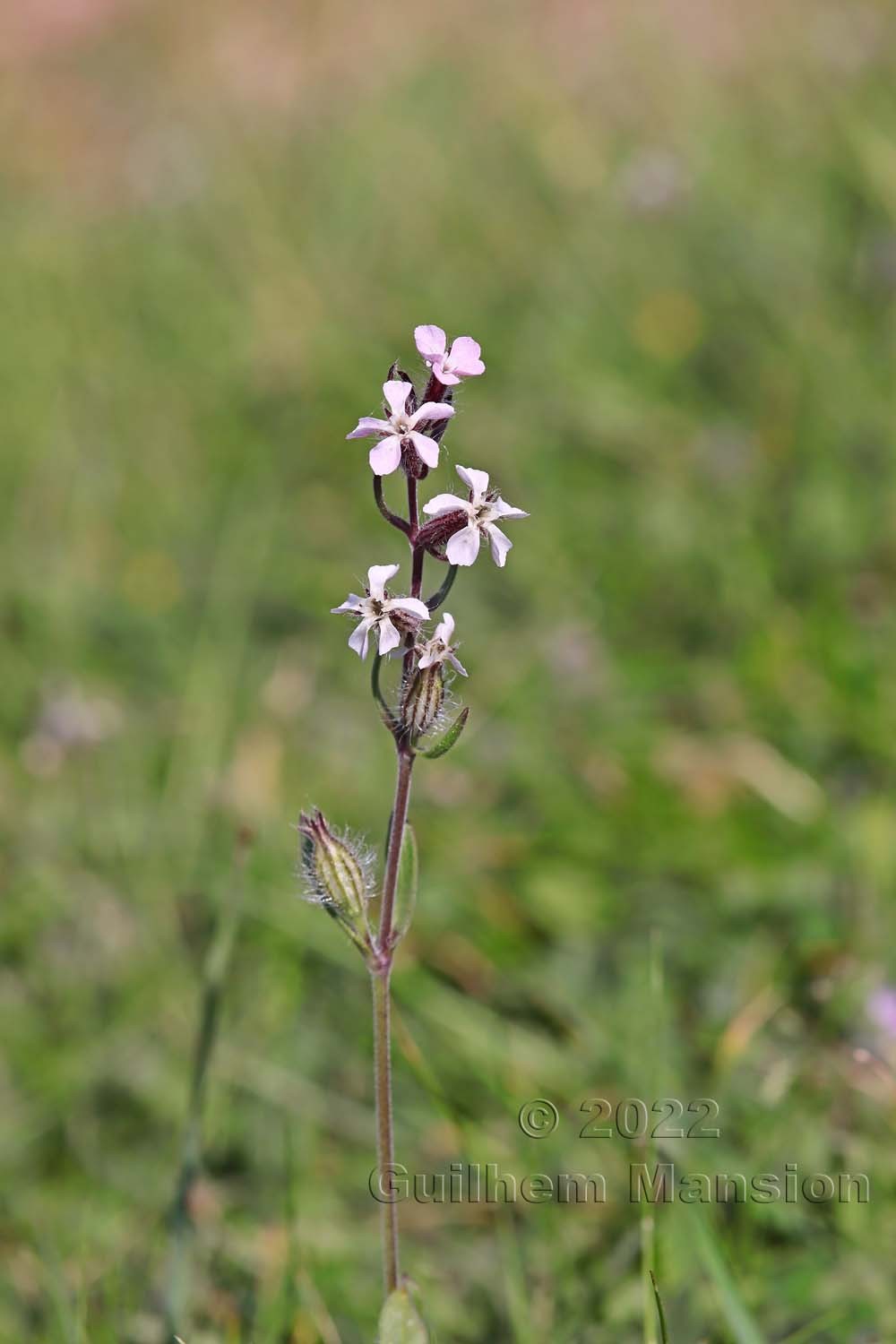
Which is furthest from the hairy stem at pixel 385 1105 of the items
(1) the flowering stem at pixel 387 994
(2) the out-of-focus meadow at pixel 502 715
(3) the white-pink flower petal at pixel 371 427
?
(3) the white-pink flower petal at pixel 371 427

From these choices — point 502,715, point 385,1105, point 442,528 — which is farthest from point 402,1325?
point 502,715

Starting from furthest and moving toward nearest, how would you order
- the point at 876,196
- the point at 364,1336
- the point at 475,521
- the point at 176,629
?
the point at 876,196 → the point at 176,629 → the point at 364,1336 → the point at 475,521

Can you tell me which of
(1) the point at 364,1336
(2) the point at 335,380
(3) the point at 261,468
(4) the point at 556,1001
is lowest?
(1) the point at 364,1336

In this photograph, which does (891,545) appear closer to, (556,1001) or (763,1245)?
(556,1001)

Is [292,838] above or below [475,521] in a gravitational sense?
above

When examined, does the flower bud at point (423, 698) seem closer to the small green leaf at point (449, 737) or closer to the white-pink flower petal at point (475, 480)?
the small green leaf at point (449, 737)

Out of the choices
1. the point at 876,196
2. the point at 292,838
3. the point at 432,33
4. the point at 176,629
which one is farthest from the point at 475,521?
the point at 432,33

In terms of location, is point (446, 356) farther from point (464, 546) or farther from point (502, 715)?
point (502, 715)
